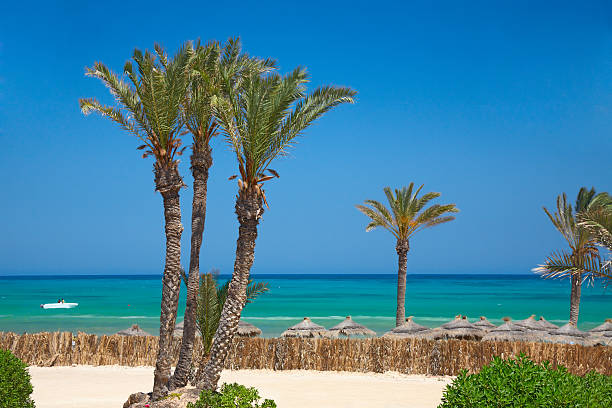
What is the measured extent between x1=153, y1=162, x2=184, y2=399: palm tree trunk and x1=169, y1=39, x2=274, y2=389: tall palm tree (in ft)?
1.50

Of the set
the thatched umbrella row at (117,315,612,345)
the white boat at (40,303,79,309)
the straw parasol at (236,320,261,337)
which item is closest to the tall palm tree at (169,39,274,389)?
the thatched umbrella row at (117,315,612,345)

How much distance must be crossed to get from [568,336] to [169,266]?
16.5m

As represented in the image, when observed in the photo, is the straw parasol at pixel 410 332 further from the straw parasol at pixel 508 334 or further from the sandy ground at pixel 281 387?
the sandy ground at pixel 281 387

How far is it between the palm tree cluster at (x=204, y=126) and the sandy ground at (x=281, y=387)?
3.38 m

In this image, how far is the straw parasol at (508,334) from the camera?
22672mm

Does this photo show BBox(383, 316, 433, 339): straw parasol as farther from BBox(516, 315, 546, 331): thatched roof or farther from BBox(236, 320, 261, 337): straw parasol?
BBox(236, 320, 261, 337): straw parasol

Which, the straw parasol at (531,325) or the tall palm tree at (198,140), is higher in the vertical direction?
the tall palm tree at (198,140)

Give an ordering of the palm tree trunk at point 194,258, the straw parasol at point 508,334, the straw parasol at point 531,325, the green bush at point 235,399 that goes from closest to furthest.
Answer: the green bush at point 235,399, the palm tree trunk at point 194,258, the straw parasol at point 508,334, the straw parasol at point 531,325

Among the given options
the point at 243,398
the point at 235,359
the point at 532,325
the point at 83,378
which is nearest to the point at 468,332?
the point at 532,325

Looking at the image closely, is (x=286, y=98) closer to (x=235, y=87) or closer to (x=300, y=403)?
(x=235, y=87)

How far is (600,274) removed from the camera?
1290 centimetres

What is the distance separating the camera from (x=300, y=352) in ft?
65.6

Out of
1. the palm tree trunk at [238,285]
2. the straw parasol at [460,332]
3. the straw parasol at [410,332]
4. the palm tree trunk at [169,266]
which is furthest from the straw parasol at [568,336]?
the palm tree trunk at [169,266]

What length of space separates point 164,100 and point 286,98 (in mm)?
2736
